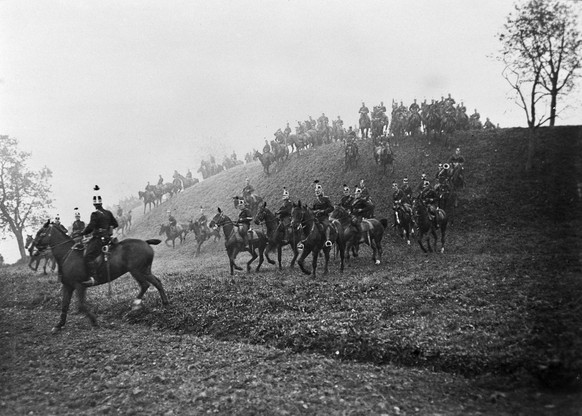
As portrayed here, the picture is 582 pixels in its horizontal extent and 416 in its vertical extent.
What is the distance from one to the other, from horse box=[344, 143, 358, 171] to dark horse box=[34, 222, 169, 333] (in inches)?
760

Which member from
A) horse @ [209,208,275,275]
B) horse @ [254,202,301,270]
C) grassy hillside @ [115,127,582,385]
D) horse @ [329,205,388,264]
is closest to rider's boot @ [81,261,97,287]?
grassy hillside @ [115,127,582,385]

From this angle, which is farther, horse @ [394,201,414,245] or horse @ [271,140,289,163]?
horse @ [271,140,289,163]

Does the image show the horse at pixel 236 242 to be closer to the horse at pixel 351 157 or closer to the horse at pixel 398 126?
the horse at pixel 351 157

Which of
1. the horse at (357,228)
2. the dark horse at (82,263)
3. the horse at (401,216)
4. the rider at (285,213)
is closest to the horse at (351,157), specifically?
the horse at (401,216)

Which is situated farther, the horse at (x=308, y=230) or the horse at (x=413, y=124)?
the horse at (x=413, y=124)

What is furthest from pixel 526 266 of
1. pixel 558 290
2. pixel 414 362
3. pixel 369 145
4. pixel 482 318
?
pixel 369 145

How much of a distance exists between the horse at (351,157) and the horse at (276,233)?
12.7 m

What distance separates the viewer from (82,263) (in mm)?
9383

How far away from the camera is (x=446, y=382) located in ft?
18.2

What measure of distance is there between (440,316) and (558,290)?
10.5 feet

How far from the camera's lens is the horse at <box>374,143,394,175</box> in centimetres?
2417

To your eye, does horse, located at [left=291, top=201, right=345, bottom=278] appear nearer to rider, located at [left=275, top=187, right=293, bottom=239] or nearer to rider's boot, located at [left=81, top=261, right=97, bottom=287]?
rider, located at [left=275, top=187, right=293, bottom=239]

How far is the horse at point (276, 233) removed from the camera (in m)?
15.3

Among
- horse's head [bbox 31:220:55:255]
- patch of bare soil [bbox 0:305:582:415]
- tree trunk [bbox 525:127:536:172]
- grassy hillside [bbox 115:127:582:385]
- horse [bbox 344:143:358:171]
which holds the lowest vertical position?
patch of bare soil [bbox 0:305:582:415]
